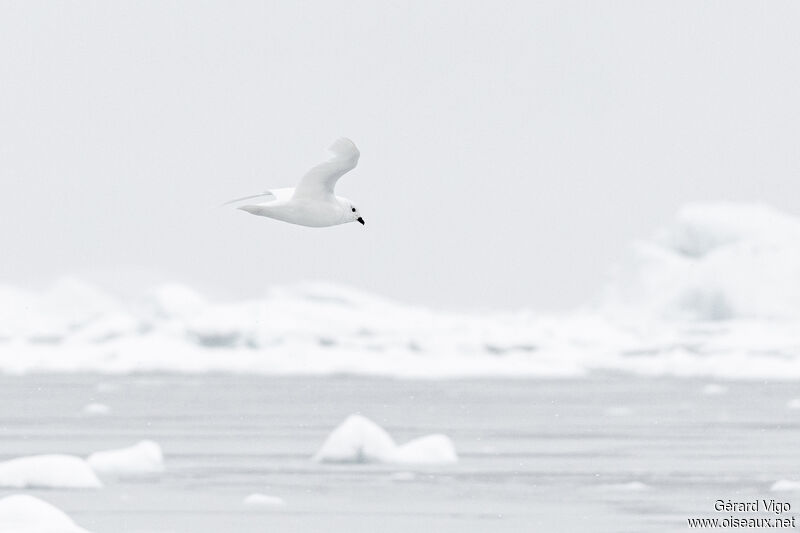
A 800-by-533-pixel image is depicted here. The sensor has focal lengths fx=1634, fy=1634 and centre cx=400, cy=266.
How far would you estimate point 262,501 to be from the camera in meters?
19.4

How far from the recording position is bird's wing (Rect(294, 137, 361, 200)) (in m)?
10.4

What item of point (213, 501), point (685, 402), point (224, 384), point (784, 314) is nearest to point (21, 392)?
point (224, 384)

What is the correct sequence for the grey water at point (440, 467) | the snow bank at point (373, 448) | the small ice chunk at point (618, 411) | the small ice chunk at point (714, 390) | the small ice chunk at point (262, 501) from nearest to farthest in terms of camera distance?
the grey water at point (440, 467), the small ice chunk at point (262, 501), the snow bank at point (373, 448), the small ice chunk at point (618, 411), the small ice chunk at point (714, 390)

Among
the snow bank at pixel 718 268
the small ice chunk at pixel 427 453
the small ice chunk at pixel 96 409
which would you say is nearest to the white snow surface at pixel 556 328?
the snow bank at pixel 718 268

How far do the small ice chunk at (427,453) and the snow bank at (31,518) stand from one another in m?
8.79

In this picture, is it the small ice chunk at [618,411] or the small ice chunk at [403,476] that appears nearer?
the small ice chunk at [403,476]

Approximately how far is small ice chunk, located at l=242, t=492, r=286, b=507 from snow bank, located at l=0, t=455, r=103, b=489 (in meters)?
2.32

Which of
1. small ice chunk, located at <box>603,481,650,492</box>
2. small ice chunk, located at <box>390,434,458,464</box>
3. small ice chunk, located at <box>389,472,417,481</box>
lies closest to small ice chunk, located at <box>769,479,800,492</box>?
small ice chunk, located at <box>603,481,650,492</box>

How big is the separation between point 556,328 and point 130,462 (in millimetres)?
47901

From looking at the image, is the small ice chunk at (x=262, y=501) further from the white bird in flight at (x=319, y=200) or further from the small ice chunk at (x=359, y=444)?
the white bird in flight at (x=319, y=200)

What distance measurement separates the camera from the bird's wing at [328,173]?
34.1ft

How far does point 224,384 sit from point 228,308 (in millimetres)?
3190

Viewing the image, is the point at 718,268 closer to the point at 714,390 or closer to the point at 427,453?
the point at 714,390

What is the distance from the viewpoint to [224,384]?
6812cm
